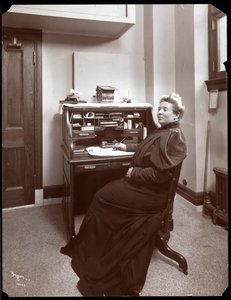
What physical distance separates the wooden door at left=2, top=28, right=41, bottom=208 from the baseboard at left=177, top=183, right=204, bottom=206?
1.71 m

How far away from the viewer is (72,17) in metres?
2.71

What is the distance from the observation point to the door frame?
307 centimetres

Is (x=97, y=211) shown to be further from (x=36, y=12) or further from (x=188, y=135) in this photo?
(x=36, y=12)

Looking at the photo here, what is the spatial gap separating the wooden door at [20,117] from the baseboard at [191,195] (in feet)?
5.61

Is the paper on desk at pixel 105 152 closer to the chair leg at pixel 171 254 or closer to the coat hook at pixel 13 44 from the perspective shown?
the chair leg at pixel 171 254

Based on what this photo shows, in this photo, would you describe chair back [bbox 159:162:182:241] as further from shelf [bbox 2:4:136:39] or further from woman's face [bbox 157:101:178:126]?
shelf [bbox 2:4:136:39]

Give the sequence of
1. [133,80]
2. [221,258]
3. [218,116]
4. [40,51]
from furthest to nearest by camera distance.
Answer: [133,80]
[40,51]
[218,116]
[221,258]

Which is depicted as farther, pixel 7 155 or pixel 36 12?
pixel 7 155

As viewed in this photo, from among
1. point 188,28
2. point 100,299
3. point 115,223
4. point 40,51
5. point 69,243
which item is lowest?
point 100,299

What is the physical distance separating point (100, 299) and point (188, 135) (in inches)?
81.7

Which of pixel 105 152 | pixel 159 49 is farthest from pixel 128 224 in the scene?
pixel 159 49

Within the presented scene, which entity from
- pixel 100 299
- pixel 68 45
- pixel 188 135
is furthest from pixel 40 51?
pixel 100 299

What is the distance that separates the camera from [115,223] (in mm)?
1996

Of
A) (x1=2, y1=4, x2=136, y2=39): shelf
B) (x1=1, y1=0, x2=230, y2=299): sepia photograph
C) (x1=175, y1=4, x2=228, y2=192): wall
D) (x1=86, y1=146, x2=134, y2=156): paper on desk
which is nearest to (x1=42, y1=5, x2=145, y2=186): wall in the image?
Result: (x1=1, y1=0, x2=230, y2=299): sepia photograph
